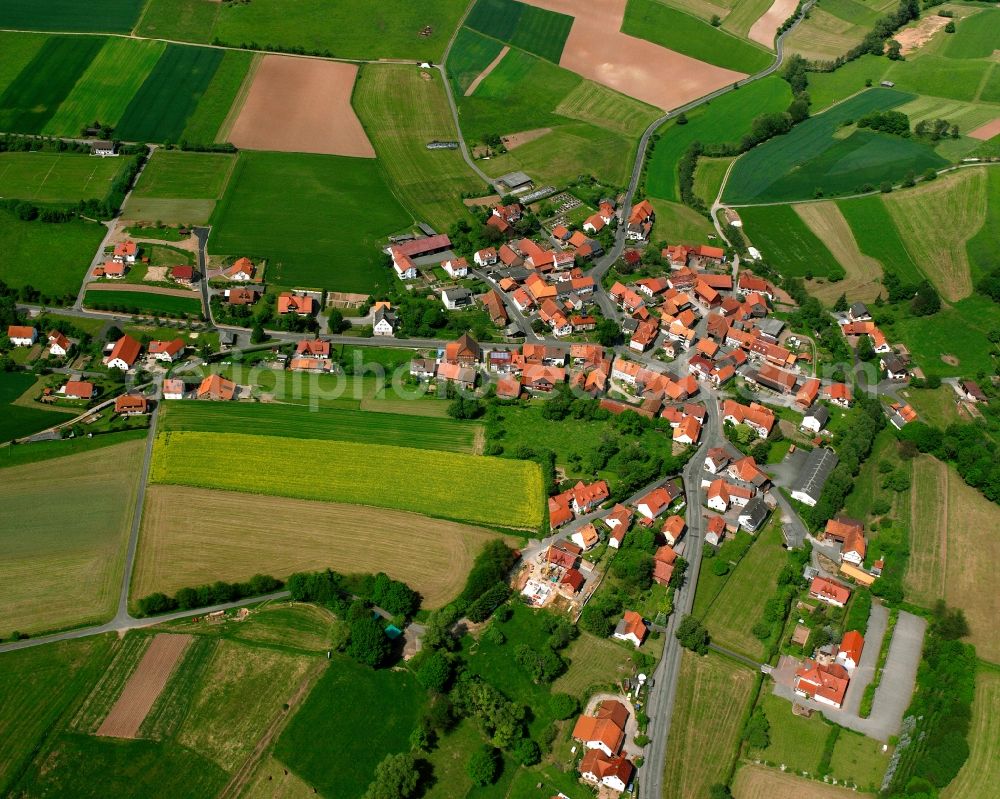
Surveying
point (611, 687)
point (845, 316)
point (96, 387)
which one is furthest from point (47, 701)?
point (845, 316)

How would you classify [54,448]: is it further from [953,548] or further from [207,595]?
[953,548]

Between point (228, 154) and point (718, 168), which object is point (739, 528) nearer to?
point (718, 168)

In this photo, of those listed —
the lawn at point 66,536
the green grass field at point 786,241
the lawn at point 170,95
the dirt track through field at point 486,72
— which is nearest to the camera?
the lawn at point 66,536

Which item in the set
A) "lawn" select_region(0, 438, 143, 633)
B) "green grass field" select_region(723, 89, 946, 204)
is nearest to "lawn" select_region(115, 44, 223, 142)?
"lawn" select_region(0, 438, 143, 633)

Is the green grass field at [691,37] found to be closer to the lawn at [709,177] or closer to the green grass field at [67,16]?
the lawn at [709,177]

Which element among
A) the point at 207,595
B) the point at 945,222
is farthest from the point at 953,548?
the point at 207,595

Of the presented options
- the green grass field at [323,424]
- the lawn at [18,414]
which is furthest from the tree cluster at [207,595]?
the lawn at [18,414]
